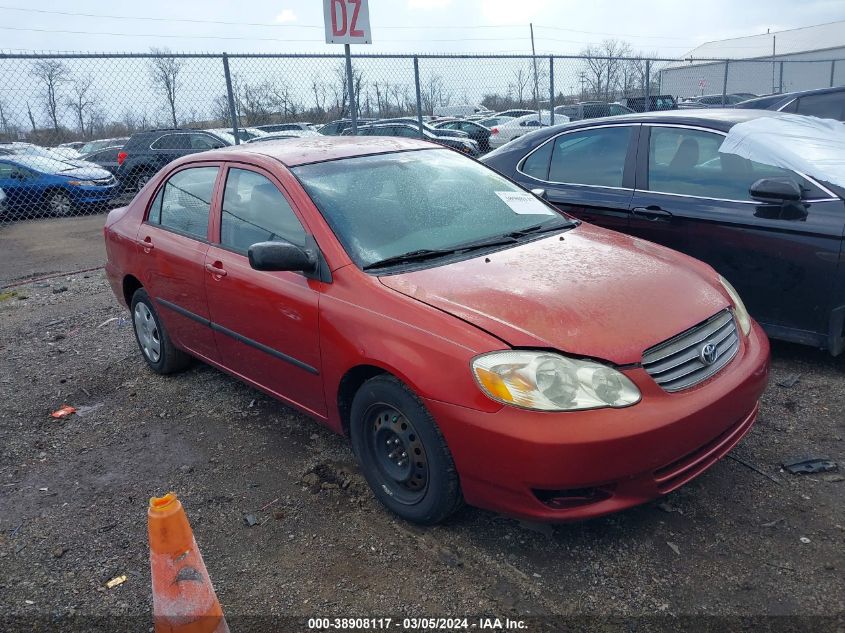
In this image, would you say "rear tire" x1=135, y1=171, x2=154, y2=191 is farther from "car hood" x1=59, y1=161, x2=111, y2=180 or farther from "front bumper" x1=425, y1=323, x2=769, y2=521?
"front bumper" x1=425, y1=323, x2=769, y2=521

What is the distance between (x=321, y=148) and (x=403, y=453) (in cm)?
190

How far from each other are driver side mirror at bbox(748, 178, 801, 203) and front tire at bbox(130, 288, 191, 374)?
3.86 m

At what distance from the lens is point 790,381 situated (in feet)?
13.4

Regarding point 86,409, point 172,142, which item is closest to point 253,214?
point 86,409

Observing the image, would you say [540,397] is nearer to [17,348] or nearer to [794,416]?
[794,416]

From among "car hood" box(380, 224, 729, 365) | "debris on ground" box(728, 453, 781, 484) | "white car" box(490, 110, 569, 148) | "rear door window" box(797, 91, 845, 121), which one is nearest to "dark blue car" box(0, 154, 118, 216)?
"white car" box(490, 110, 569, 148)

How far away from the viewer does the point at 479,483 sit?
8.49 ft

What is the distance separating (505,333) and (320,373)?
1027mm

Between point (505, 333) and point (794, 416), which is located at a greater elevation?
point (505, 333)

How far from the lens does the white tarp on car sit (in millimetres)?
4188

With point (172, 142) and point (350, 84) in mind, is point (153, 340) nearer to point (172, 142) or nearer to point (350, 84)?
point (350, 84)

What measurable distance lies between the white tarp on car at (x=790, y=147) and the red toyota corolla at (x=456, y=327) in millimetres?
1371

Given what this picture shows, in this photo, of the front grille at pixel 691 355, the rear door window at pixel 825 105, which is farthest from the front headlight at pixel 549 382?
the rear door window at pixel 825 105

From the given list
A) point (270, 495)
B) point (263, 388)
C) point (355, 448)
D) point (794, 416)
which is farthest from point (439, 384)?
point (794, 416)
